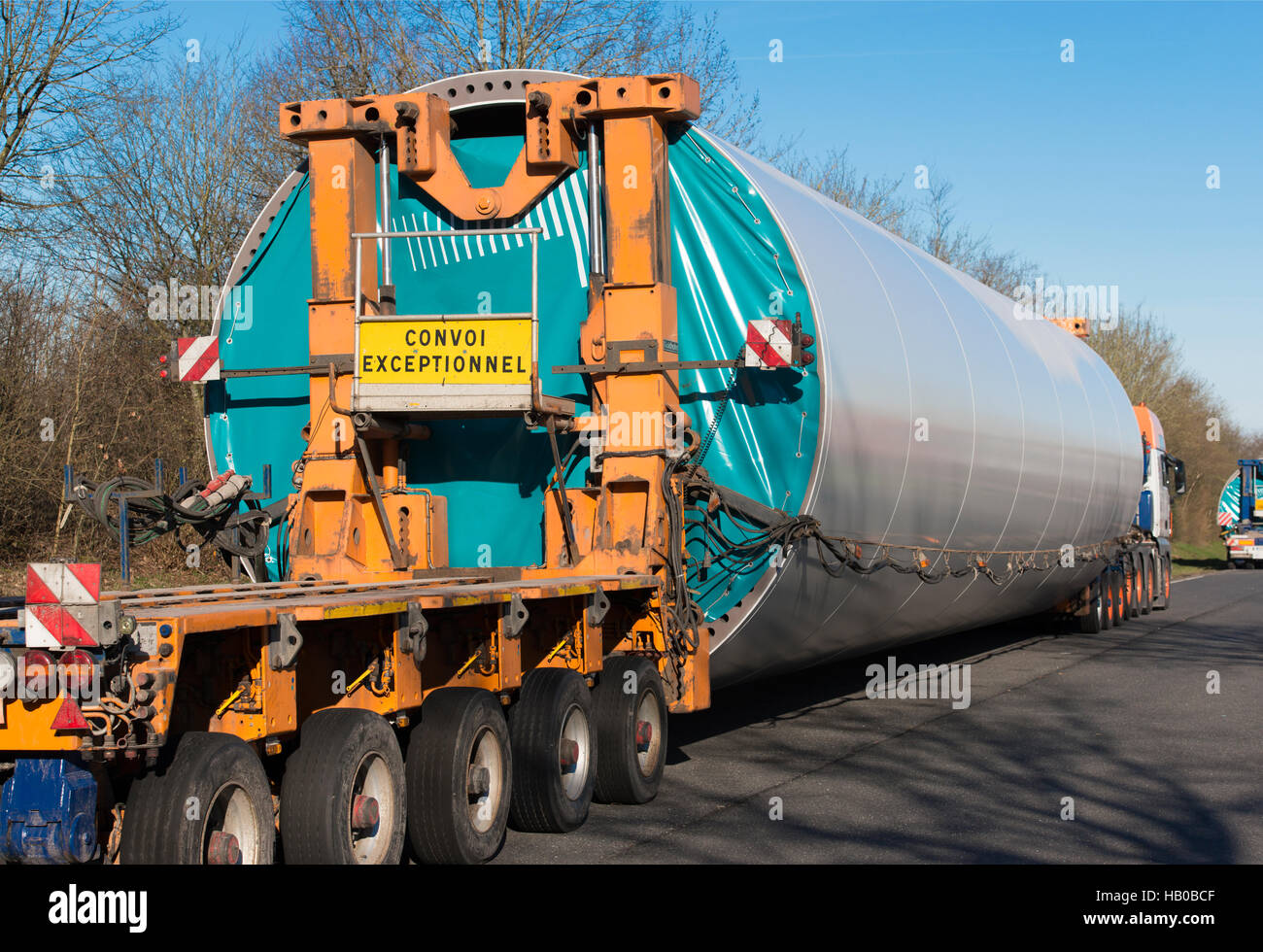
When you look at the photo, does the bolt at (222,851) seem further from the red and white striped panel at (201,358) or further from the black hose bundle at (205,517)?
the red and white striped panel at (201,358)

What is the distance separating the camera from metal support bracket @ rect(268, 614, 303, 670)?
194 inches

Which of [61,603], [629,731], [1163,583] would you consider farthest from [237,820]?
[1163,583]

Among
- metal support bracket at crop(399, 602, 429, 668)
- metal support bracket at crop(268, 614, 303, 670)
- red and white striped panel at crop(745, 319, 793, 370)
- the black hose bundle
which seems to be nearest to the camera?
metal support bracket at crop(268, 614, 303, 670)

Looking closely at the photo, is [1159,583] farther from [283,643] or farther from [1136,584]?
[283,643]

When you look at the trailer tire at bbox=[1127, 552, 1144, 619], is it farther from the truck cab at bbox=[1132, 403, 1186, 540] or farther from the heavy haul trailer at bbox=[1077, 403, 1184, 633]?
the truck cab at bbox=[1132, 403, 1186, 540]

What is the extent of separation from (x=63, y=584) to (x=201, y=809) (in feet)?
2.89

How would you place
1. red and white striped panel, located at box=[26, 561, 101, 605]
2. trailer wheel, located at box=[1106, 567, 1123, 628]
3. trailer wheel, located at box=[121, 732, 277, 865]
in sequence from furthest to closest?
1. trailer wheel, located at box=[1106, 567, 1123, 628]
2. trailer wheel, located at box=[121, 732, 277, 865]
3. red and white striped panel, located at box=[26, 561, 101, 605]

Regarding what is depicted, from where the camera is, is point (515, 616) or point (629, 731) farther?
point (629, 731)

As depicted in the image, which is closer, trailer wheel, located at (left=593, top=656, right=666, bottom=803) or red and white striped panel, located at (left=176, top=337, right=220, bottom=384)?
trailer wheel, located at (left=593, top=656, right=666, bottom=803)

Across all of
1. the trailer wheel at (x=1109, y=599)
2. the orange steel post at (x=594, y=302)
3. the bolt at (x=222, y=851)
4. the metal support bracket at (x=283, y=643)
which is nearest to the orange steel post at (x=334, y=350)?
the orange steel post at (x=594, y=302)

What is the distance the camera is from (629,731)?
25.3 ft

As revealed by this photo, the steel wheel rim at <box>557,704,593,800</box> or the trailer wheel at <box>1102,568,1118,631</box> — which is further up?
the steel wheel rim at <box>557,704,593,800</box>

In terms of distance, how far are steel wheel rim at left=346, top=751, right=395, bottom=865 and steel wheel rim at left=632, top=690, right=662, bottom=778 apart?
7.99 ft

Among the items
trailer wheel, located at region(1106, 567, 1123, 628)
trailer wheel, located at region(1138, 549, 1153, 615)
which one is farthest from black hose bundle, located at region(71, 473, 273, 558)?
Answer: trailer wheel, located at region(1138, 549, 1153, 615)
